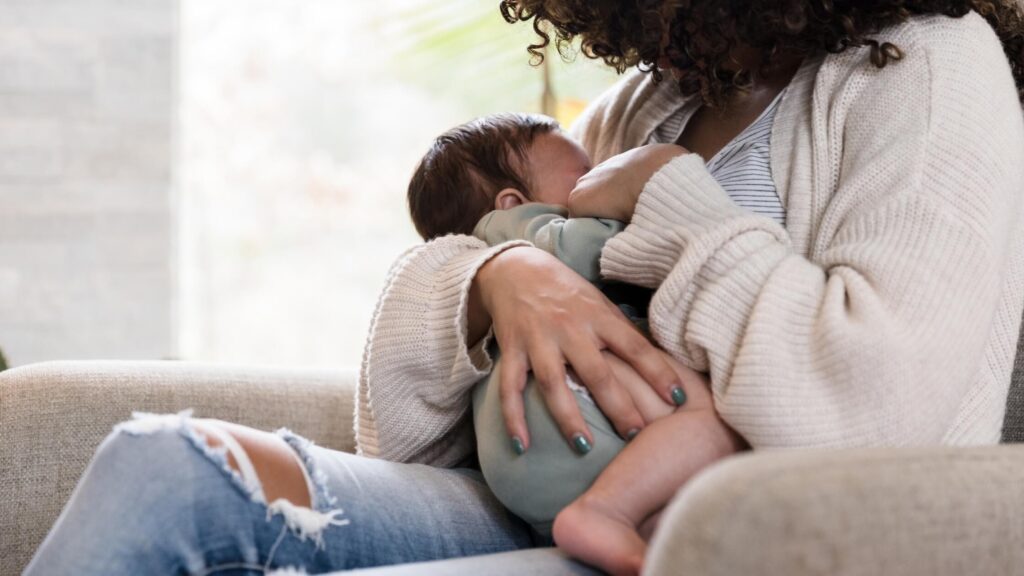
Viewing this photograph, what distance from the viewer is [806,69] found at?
1.22m

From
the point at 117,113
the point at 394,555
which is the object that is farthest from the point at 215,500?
the point at 117,113

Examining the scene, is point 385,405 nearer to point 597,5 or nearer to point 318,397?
point 318,397

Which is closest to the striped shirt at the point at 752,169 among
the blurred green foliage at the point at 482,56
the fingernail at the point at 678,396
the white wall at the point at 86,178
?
the fingernail at the point at 678,396

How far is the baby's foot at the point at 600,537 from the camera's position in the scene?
2.87 feet

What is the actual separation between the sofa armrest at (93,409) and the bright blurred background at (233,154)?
1009 mm

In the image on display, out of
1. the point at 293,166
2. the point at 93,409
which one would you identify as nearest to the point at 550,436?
the point at 93,409

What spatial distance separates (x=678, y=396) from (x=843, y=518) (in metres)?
0.35

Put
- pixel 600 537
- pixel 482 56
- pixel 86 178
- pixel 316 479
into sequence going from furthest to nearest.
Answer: pixel 86 178 → pixel 482 56 → pixel 316 479 → pixel 600 537

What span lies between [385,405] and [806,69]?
594 millimetres

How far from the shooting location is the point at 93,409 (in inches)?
52.1

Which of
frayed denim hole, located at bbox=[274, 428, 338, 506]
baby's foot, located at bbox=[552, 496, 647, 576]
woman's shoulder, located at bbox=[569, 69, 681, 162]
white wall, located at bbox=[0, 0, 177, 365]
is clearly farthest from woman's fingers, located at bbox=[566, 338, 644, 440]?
white wall, located at bbox=[0, 0, 177, 365]

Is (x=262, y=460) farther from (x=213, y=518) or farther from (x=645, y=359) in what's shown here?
(x=645, y=359)

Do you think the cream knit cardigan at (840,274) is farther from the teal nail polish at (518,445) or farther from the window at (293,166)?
the window at (293,166)

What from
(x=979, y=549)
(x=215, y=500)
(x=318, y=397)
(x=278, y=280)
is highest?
(x=979, y=549)
